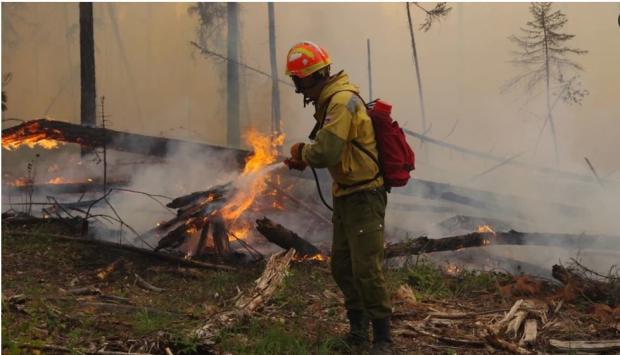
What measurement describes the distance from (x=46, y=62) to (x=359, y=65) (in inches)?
663

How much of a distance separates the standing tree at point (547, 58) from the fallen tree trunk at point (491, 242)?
9.63 m

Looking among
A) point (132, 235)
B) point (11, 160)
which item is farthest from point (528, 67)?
point (11, 160)

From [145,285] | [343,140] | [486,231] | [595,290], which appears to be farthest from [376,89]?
[343,140]

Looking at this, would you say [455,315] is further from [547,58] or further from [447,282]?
[547,58]

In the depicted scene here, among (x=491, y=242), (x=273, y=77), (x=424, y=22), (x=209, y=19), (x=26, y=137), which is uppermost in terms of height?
(x=209, y=19)

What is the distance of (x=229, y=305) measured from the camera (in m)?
5.42

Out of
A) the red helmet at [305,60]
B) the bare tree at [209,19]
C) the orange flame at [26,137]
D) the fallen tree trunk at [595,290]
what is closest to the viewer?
the red helmet at [305,60]

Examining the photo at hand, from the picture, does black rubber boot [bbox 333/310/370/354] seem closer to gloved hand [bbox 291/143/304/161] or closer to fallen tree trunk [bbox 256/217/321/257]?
gloved hand [bbox 291/143/304/161]

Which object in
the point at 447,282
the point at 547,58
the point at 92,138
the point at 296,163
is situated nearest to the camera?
the point at 296,163

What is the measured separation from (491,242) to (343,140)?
457 centimetres

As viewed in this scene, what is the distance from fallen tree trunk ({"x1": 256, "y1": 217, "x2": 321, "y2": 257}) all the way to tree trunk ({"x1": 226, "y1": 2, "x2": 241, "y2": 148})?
56.2ft

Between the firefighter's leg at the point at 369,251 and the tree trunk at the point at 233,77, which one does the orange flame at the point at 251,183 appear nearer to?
the firefighter's leg at the point at 369,251

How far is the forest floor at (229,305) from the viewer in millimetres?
4312

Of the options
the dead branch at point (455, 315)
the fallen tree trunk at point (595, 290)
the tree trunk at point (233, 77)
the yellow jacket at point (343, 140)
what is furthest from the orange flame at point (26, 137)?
the tree trunk at point (233, 77)
